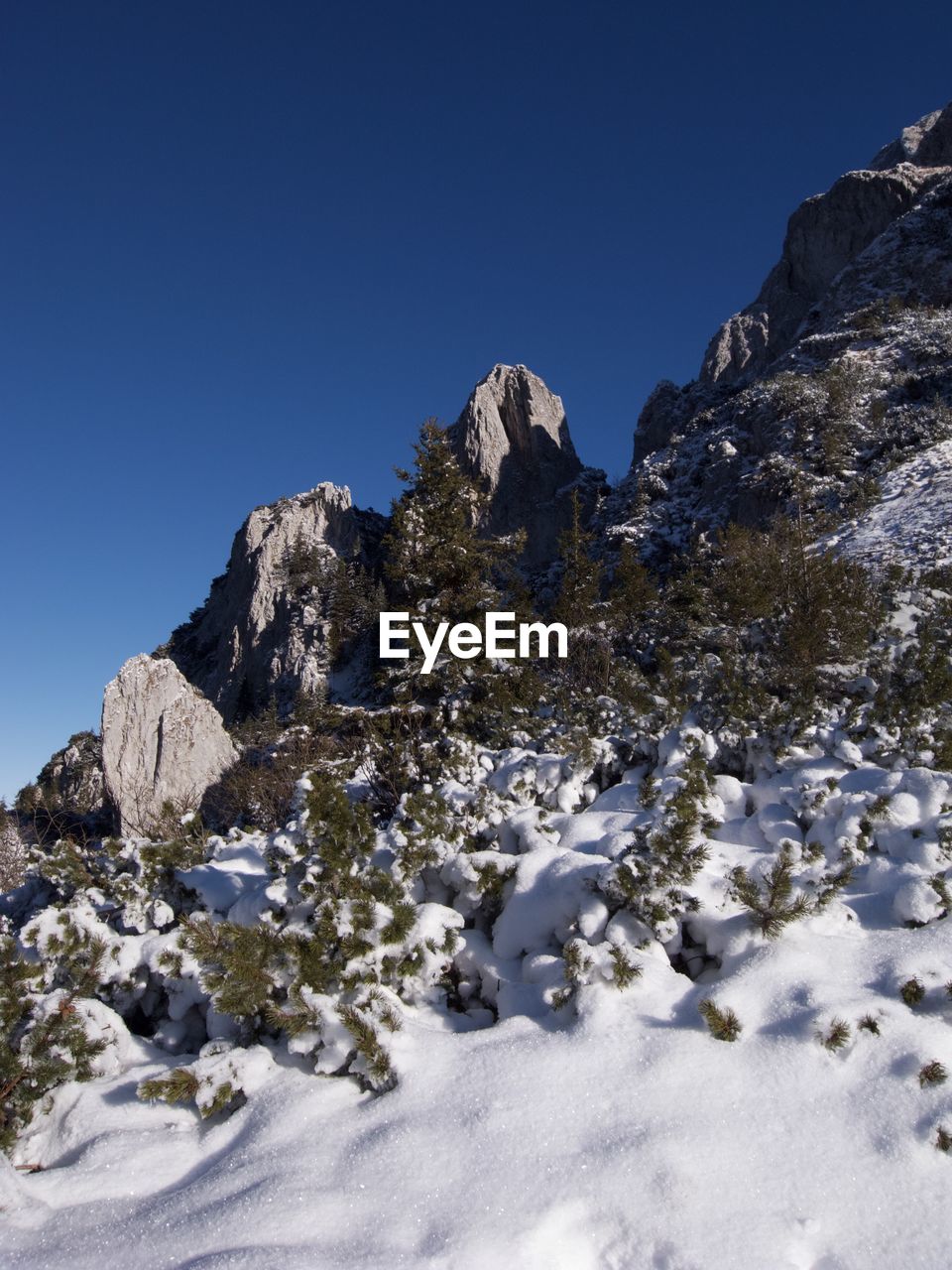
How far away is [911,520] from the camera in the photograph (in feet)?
45.3

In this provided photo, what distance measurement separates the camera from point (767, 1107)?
314 centimetres

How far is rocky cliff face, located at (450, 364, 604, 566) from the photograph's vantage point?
51.6 metres

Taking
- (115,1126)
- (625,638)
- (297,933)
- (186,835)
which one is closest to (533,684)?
(625,638)

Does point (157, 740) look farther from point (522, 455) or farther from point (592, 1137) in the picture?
point (522, 455)

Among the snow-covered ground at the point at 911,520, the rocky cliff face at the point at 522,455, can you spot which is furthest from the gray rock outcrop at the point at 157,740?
the rocky cliff face at the point at 522,455

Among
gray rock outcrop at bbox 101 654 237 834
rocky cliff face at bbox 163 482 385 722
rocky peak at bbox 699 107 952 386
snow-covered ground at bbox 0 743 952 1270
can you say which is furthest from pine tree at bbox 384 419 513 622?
rocky peak at bbox 699 107 952 386

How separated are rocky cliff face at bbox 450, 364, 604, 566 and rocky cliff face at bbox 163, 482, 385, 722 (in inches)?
425

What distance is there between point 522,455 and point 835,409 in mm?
33002

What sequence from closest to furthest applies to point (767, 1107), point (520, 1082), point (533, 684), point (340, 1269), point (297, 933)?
point (340, 1269), point (767, 1107), point (520, 1082), point (297, 933), point (533, 684)

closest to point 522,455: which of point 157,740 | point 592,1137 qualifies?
point 157,740

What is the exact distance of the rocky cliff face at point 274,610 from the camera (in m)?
35.0

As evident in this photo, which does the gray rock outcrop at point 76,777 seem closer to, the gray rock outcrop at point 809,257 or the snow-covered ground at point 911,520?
the snow-covered ground at point 911,520

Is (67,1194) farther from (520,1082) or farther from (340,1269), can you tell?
(520,1082)

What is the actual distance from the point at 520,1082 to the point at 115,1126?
2302mm
